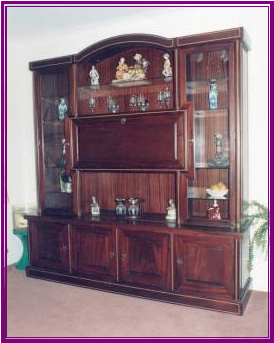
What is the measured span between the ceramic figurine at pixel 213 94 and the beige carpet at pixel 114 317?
5.33 feet

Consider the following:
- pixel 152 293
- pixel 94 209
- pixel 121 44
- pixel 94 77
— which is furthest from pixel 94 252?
pixel 121 44

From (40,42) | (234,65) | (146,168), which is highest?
(40,42)

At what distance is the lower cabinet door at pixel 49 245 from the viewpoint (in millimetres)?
3262

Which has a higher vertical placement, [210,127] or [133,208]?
[210,127]

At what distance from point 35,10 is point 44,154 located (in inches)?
51.4

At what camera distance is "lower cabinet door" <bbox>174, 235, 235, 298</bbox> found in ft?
8.58

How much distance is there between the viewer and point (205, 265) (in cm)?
270

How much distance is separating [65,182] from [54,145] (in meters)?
0.39

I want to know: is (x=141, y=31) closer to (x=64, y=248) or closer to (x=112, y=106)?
(x=112, y=106)

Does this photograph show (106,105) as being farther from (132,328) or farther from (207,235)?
(132,328)

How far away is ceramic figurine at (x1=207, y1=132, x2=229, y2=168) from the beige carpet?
1.15 metres

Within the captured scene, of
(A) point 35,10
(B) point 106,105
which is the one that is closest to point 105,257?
(B) point 106,105

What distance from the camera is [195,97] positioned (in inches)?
114

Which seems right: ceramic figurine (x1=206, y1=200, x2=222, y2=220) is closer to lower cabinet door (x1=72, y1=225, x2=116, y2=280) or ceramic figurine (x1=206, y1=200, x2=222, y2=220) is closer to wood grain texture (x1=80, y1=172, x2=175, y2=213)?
wood grain texture (x1=80, y1=172, x2=175, y2=213)
